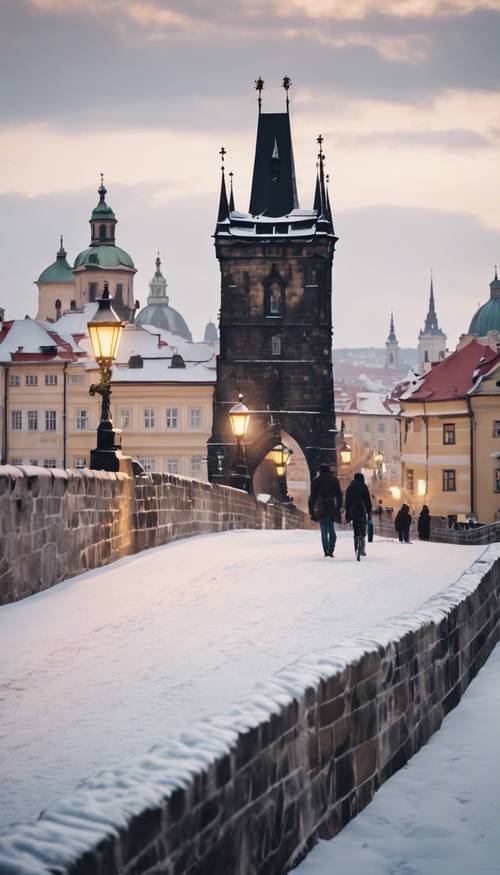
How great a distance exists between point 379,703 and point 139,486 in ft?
38.3

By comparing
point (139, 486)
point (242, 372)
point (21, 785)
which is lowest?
point (21, 785)

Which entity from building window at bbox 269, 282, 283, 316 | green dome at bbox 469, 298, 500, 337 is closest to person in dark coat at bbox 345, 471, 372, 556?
building window at bbox 269, 282, 283, 316

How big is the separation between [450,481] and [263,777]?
77602 millimetres

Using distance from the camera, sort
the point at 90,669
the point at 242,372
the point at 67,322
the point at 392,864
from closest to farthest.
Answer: the point at 392,864 → the point at 90,669 → the point at 242,372 → the point at 67,322

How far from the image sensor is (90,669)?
9.42m

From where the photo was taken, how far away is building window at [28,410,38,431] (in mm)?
96000

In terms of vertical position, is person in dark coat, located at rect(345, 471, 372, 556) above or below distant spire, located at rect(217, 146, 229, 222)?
below

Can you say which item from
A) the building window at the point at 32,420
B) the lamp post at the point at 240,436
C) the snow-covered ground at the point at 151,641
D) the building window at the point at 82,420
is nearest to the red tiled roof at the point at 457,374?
the building window at the point at 82,420

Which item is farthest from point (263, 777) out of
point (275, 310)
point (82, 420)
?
point (82, 420)

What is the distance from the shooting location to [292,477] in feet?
283

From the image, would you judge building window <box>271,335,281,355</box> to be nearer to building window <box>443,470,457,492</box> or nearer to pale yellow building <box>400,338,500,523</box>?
pale yellow building <box>400,338,500,523</box>

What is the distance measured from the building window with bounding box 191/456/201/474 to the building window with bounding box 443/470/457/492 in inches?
692

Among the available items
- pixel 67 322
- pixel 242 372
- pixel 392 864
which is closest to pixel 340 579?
pixel 392 864

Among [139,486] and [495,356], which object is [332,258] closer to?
[495,356]
